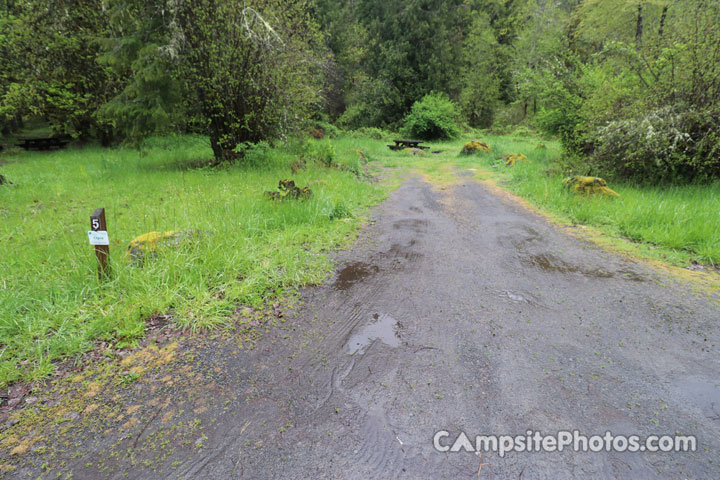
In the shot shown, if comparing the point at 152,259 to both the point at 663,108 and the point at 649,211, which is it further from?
the point at 663,108

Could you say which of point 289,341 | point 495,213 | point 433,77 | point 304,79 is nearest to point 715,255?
point 495,213

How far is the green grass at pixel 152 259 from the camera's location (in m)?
2.84

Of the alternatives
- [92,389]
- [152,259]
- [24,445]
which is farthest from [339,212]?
[24,445]

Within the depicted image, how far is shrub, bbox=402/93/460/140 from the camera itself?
22.4 meters

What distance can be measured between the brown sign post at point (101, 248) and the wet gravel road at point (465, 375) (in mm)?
1515

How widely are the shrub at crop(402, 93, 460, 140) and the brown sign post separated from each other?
21674 millimetres

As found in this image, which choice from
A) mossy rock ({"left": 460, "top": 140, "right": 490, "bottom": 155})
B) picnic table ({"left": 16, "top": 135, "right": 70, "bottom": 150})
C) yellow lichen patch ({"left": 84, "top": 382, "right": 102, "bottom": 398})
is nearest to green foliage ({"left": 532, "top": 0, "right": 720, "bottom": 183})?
mossy rock ({"left": 460, "top": 140, "right": 490, "bottom": 155})

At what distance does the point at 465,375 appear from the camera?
2.44 m

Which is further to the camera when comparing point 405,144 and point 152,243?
point 405,144

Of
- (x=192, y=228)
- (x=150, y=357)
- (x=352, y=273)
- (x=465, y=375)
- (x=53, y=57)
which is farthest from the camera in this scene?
(x=53, y=57)

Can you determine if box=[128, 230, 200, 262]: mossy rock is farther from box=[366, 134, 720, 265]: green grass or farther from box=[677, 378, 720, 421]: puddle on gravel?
box=[366, 134, 720, 265]: green grass

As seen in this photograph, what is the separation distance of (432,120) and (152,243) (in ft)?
69.5

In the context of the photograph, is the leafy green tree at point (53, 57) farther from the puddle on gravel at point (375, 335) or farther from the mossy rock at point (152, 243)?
the puddle on gravel at point (375, 335)

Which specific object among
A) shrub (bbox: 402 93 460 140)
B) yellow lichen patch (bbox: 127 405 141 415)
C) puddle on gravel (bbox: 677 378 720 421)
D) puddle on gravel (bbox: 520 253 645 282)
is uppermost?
shrub (bbox: 402 93 460 140)
